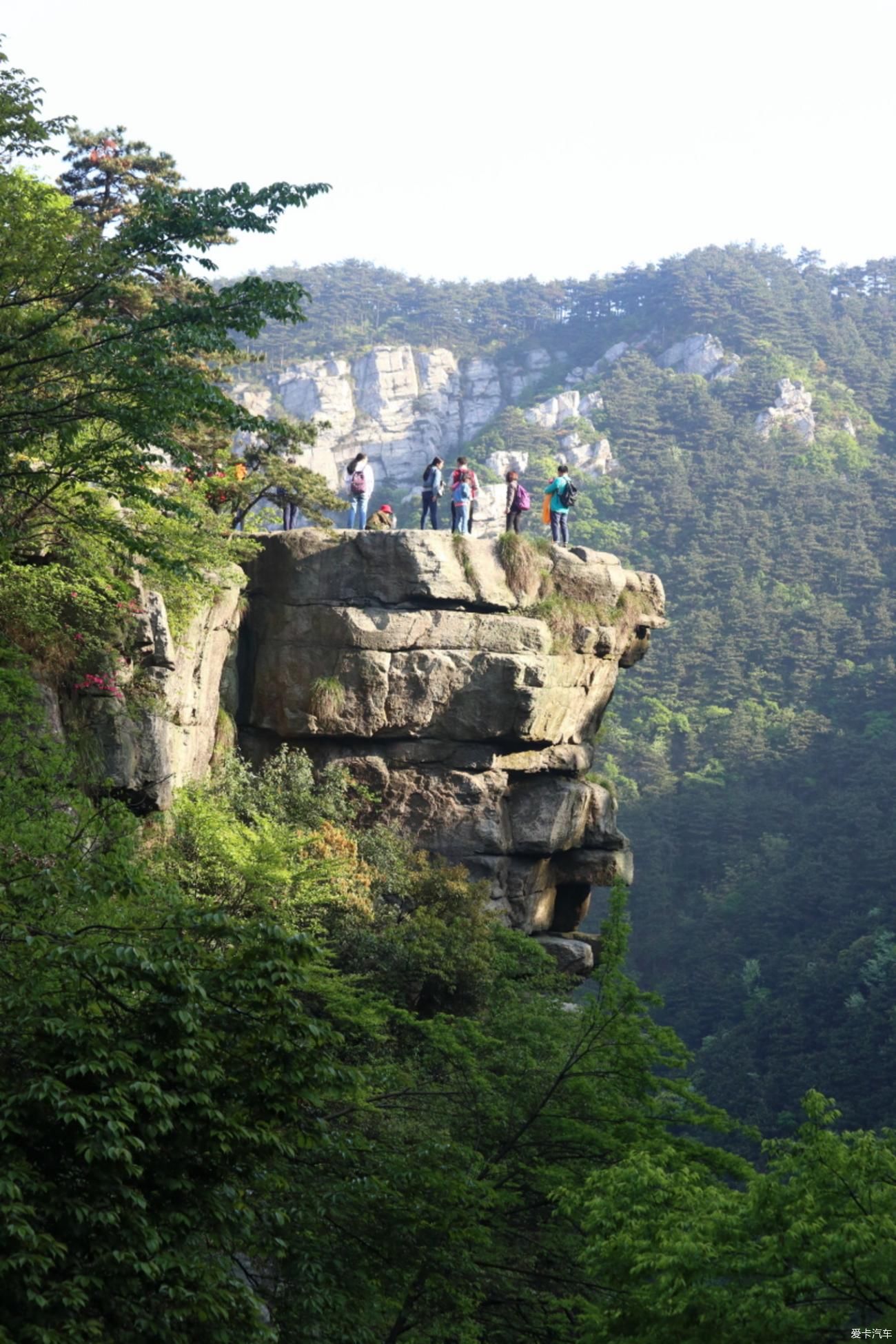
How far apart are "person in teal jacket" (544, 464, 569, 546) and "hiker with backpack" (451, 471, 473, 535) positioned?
5.29 feet

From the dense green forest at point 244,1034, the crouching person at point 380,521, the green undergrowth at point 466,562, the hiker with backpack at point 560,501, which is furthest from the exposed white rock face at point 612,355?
the green undergrowth at point 466,562

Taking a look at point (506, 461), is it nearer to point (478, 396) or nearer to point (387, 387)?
point (387, 387)

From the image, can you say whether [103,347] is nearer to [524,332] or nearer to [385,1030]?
[385,1030]

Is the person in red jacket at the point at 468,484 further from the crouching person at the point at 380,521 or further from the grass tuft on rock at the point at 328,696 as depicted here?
the grass tuft on rock at the point at 328,696

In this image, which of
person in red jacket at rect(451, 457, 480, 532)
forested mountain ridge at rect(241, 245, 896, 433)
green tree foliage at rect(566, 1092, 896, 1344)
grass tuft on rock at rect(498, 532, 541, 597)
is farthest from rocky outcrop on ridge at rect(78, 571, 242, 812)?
forested mountain ridge at rect(241, 245, 896, 433)

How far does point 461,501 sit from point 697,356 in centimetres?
9107

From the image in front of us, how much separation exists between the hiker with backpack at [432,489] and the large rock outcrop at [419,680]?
59.8 inches

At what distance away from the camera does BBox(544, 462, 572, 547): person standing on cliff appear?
2783 centimetres

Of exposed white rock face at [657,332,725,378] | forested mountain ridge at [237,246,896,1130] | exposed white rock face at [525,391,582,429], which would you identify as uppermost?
exposed white rock face at [657,332,725,378]

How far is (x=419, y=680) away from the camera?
25797mm

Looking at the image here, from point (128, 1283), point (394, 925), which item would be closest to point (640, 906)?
point (394, 925)

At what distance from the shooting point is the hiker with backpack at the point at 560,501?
27844 mm

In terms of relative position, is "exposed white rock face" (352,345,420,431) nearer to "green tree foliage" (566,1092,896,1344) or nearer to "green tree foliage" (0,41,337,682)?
"green tree foliage" (0,41,337,682)

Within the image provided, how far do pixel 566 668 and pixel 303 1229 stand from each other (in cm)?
1608
